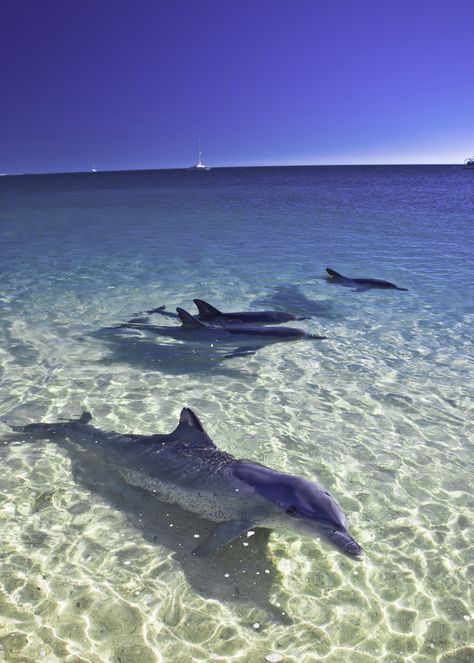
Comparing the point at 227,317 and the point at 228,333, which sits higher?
the point at 227,317

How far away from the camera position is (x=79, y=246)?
25.6 metres

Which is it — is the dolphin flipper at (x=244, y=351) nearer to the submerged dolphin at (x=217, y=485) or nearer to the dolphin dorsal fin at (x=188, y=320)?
the dolphin dorsal fin at (x=188, y=320)

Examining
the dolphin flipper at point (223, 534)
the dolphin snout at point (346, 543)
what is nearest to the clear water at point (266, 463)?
the dolphin flipper at point (223, 534)

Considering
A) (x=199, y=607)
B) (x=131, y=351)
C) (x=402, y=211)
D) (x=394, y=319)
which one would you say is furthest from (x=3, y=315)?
(x=402, y=211)

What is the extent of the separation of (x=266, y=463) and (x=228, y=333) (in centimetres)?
453

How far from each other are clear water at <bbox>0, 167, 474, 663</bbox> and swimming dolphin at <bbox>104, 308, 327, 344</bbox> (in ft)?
1.15

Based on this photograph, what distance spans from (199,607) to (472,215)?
4224 cm

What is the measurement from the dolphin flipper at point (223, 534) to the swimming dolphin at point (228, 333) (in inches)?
238

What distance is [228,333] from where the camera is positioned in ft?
35.1

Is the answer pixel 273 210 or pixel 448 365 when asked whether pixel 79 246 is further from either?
pixel 273 210

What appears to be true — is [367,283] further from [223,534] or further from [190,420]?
[223,534]

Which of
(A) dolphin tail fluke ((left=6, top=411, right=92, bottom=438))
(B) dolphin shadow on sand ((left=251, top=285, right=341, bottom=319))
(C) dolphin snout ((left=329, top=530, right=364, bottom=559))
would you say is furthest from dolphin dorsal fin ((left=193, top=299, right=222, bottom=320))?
(C) dolphin snout ((left=329, top=530, right=364, bottom=559))

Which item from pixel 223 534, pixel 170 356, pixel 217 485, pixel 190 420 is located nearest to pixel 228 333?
pixel 170 356

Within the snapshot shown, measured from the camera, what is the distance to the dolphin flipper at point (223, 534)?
4.46 m
